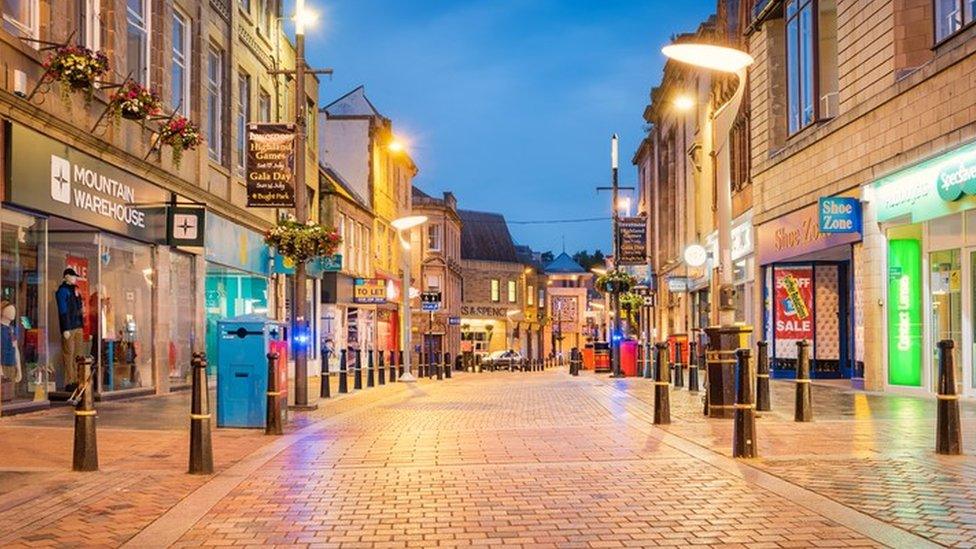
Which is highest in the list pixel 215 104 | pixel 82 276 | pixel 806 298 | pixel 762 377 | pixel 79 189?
pixel 215 104

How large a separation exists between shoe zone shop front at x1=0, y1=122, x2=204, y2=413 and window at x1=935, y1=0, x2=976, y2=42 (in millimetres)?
13409

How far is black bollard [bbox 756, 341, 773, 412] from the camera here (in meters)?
13.0

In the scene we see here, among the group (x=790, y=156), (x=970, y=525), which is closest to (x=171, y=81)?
(x=790, y=156)

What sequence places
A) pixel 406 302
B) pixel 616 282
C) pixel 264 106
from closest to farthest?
pixel 264 106, pixel 406 302, pixel 616 282

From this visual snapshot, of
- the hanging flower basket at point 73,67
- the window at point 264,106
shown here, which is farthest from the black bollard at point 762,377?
the window at point 264,106

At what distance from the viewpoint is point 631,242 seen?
130 ft

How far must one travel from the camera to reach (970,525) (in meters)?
6.64

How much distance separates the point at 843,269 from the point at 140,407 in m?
16.7

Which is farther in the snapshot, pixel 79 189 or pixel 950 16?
pixel 950 16

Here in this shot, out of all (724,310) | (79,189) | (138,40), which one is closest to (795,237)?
(724,310)

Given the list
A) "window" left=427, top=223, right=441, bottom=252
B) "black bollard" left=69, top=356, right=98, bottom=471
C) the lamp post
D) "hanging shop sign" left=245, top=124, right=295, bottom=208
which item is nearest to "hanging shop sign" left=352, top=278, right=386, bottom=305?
"hanging shop sign" left=245, top=124, right=295, bottom=208

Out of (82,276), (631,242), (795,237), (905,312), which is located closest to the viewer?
(82,276)

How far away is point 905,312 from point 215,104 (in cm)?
1584

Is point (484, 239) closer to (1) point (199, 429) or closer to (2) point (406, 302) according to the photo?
(2) point (406, 302)
